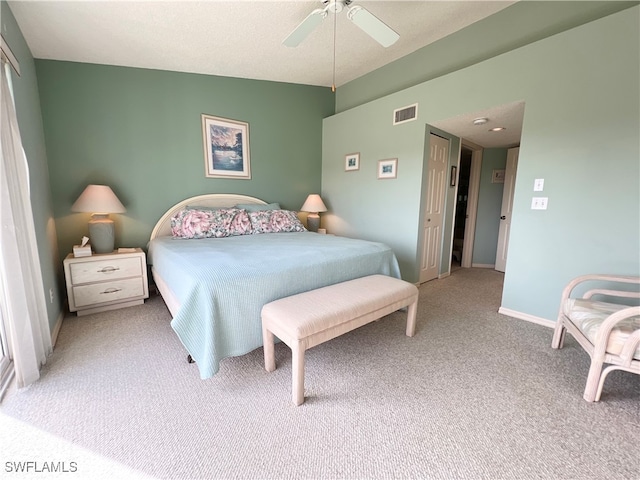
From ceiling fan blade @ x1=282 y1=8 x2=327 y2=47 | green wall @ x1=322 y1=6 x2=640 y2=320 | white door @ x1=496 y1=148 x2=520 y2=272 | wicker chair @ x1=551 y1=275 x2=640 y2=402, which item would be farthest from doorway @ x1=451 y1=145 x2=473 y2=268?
ceiling fan blade @ x1=282 y1=8 x2=327 y2=47

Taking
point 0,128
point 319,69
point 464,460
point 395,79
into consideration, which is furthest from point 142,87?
point 464,460

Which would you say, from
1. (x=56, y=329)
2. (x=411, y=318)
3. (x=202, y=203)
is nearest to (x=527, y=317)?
(x=411, y=318)

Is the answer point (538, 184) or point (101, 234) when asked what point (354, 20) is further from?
point (101, 234)

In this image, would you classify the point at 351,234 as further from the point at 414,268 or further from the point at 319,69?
the point at 319,69

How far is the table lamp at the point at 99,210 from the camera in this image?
8.63 ft

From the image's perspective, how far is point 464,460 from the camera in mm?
1218

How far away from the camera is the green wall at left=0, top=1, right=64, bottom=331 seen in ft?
6.45

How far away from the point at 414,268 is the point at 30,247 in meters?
3.55

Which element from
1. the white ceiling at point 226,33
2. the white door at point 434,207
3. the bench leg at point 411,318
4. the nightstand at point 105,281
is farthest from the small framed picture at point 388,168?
the nightstand at point 105,281

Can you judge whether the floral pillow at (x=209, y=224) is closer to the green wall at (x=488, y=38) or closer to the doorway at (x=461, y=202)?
the green wall at (x=488, y=38)

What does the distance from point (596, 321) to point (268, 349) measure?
6.76 ft

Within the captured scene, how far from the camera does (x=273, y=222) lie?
3500 mm

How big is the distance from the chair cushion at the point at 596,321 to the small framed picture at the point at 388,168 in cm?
216

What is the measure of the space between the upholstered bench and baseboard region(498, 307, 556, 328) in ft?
4.07
